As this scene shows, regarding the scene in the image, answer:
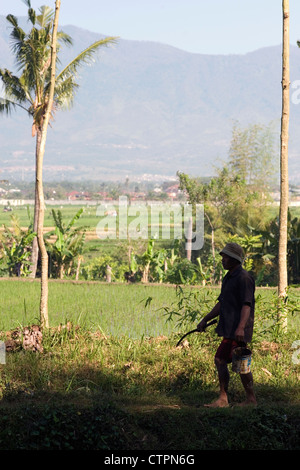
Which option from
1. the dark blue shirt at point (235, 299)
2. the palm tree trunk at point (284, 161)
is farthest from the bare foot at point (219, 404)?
the palm tree trunk at point (284, 161)

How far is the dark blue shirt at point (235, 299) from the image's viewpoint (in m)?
5.60

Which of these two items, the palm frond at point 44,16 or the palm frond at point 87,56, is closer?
the palm frond at point 87,56

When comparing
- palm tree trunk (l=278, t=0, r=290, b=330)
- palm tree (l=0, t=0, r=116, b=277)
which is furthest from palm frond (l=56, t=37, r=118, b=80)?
palm tree trunk (l=278, t=0, r=290, b=330)

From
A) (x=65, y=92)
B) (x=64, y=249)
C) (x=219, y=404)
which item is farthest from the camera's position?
(x=65, y=92)

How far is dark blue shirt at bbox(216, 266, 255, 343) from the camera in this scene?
5.60 meters

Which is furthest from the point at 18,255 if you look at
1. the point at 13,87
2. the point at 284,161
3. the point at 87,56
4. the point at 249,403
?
the point at 249,403

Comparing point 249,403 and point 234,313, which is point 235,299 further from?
point 249,403

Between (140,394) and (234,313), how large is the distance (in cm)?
123

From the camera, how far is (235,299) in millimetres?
5652

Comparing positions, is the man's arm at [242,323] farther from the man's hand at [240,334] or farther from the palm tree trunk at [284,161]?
the palm tree trunk at [284,161]

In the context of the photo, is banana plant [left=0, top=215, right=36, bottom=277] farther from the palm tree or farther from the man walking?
the man walking

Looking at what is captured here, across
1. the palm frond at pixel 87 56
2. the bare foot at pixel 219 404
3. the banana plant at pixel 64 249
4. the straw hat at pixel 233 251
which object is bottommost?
the bare foot at pixel 219 404

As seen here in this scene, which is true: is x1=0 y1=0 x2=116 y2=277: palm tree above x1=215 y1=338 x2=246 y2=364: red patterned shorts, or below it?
above
